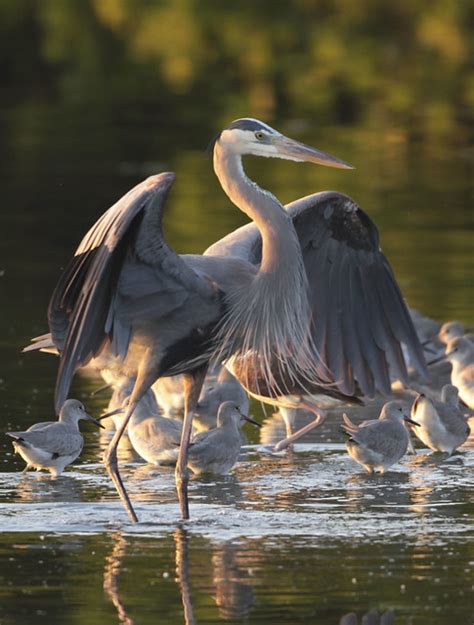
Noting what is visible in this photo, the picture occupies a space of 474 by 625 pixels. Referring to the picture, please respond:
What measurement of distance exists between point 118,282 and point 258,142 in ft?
3.43

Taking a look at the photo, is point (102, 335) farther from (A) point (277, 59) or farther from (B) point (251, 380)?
(A) point (277, 59)

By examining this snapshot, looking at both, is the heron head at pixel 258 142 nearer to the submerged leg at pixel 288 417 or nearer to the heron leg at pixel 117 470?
the heron leg at pixel 117 470

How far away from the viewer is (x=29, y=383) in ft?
43.7

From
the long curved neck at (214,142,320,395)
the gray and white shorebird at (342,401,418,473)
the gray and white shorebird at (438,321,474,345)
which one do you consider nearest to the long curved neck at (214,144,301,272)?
the long curved neck at (214,142,320,395)

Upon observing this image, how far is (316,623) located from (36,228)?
48.9 feet

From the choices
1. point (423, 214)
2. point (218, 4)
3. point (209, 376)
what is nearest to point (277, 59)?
point (218, 4)

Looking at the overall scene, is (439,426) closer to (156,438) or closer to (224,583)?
(156,438)

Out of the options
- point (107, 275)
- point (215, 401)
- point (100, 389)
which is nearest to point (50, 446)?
point (107, 275)

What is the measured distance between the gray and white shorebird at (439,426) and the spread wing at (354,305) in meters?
0.38

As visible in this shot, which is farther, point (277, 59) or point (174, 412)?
point (277, 59)

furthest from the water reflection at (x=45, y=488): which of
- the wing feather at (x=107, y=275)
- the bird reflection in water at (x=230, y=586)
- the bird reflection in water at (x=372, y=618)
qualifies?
the bird reflection in water at (x=372, y=618)

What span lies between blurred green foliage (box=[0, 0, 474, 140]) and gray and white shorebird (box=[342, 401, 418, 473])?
81.5 feet

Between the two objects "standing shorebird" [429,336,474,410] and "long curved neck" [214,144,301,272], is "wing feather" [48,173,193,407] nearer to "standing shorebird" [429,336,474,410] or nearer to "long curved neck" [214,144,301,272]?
"long curved neck" [214,144,301,272]

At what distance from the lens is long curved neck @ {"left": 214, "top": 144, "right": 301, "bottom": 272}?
380 inches
